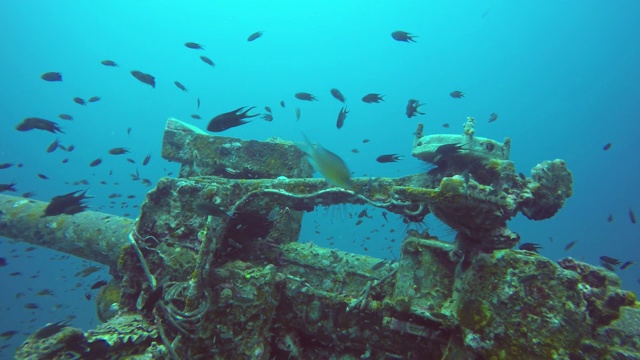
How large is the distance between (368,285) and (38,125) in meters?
8.31

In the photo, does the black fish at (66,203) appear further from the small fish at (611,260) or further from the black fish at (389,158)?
the small fish at (611,260)

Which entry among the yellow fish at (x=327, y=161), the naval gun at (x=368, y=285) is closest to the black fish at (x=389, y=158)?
the naval gun at (x=368, y=285)

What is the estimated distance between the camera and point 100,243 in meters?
7.54

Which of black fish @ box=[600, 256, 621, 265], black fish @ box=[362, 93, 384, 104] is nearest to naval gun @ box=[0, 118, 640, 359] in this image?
black fish @ box=[362, 93, 384, 104]

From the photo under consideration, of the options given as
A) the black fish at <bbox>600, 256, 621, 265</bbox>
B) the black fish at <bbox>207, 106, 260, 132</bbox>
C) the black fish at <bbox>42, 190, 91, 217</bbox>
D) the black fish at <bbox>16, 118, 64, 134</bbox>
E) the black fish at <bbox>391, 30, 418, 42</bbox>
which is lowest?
the black fish at <bbox>42, 190, 91, 217</bbox>

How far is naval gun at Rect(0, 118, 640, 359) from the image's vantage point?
2998mm

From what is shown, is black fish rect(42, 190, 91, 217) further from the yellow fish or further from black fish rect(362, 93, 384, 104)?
black fish rect(362, 93, 384, 104)

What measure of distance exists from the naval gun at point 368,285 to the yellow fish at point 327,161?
2.17 feet

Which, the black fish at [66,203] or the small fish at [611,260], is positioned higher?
the small fish at [611,260]

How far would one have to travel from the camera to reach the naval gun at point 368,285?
9.84 ft

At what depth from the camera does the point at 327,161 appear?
368 centimetres

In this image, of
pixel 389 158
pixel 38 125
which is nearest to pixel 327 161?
pixel 389 158

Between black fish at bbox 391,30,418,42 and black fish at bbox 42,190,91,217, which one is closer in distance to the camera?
black fish at bbox 42,190,91,217

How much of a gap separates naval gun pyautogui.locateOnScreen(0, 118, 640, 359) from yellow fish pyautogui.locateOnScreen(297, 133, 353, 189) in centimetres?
66
